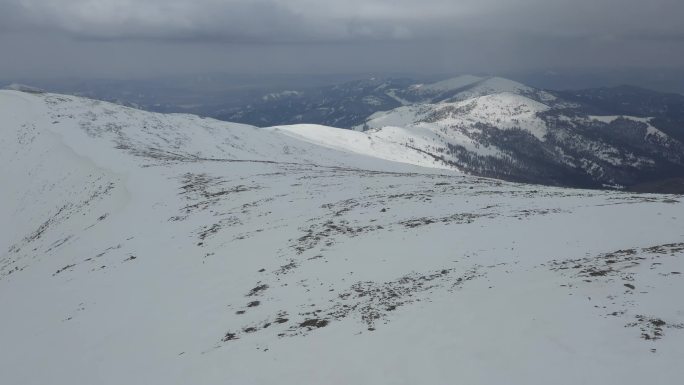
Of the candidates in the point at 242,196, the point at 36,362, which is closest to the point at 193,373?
the point at 36,362

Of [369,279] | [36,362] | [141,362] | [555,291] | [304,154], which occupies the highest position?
[555,291]

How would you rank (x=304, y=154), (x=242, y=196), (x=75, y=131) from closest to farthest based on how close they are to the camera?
1. (x=242, y=196)
2. (x=75, y=131)
3. (x=304, y=154)

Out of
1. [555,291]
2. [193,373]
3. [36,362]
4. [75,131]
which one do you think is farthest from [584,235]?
[75,131]

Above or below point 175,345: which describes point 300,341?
above

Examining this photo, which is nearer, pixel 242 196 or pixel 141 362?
pixel 141 362

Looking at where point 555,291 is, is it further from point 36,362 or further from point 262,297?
point 36,362

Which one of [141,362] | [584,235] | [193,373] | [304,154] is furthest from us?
[304,154]
